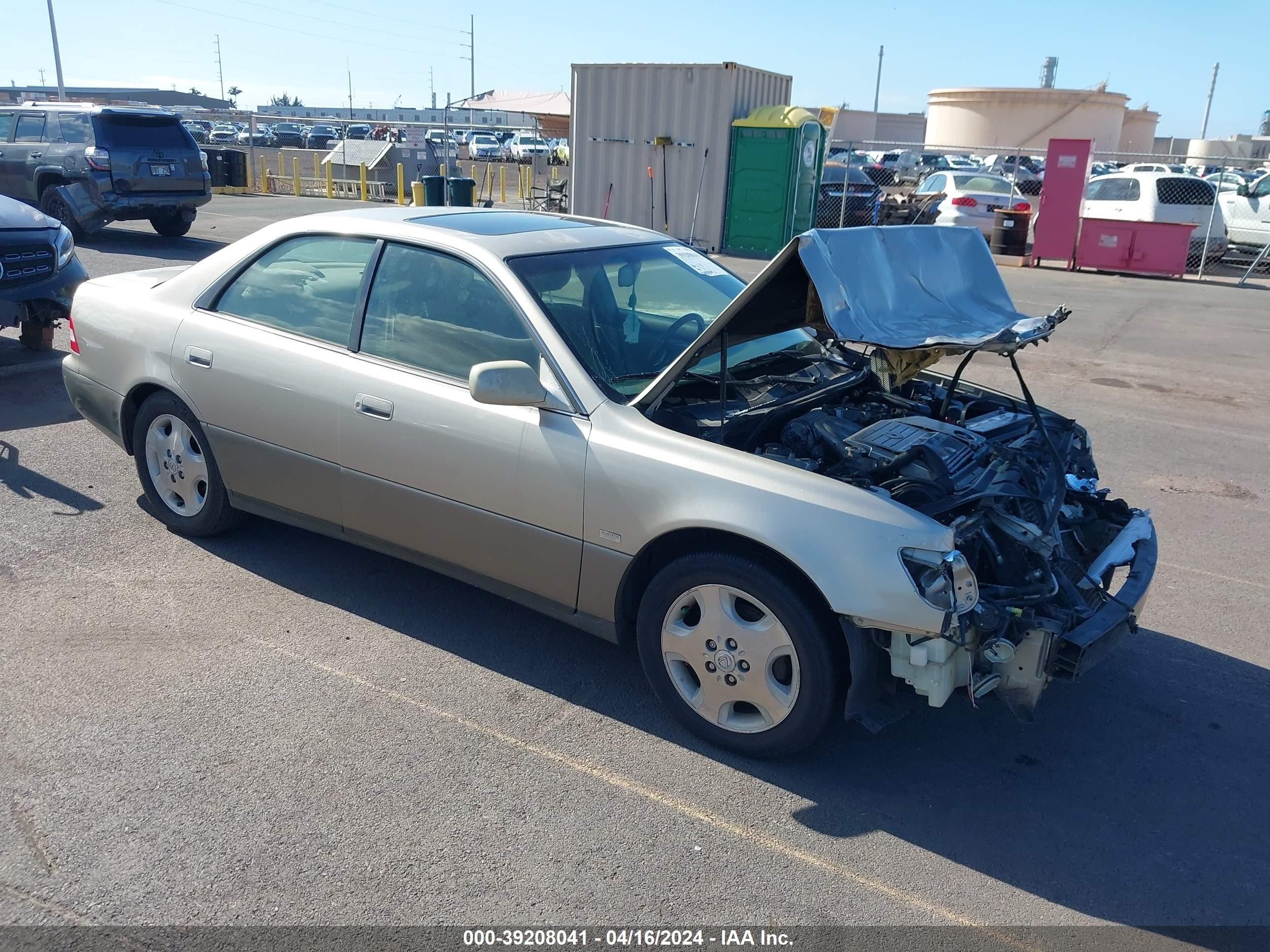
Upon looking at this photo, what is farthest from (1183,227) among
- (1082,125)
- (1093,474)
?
(1082,125)

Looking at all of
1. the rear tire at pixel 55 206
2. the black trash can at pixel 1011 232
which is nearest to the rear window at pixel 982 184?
the black trash can at pixel 1011 232

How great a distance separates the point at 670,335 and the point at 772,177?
47.4 ft

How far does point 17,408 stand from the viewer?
23.5ft

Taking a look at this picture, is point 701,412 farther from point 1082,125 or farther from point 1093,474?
point 1082,125

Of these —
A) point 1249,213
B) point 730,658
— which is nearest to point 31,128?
point 730,658

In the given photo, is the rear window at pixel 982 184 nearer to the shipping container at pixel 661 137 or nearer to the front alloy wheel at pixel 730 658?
the shipping container at pixel 661 137

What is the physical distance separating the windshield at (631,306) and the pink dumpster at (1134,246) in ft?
51.6

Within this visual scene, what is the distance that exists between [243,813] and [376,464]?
4.77ft

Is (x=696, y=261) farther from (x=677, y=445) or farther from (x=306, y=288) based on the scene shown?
(x=306, y=288)

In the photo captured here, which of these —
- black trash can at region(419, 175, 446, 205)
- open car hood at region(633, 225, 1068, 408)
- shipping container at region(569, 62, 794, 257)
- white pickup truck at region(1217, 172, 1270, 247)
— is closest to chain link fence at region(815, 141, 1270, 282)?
white pickup truck at region(1217, 172, 1270, 247)

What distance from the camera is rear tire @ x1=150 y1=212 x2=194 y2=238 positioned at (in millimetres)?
16281

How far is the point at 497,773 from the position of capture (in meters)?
3.33

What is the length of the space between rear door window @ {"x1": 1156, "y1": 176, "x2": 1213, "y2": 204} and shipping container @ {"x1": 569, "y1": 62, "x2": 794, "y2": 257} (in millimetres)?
7340

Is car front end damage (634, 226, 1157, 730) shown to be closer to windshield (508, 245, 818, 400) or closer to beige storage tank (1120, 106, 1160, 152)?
windshield (508, 245, 818, 400)
